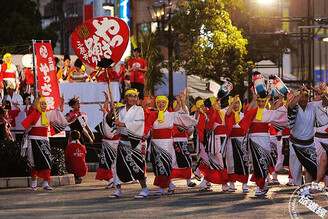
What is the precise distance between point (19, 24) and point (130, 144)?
1226 inches

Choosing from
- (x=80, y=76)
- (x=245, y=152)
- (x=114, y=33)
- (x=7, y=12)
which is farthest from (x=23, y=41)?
(x=245, y=152)

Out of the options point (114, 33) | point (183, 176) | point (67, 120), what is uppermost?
point (114, 33)

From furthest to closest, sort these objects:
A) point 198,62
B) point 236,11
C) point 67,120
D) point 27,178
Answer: point 236,11 < point 198,62 < point 67,120 < point 27,178

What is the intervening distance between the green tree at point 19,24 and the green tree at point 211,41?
55.0 ft

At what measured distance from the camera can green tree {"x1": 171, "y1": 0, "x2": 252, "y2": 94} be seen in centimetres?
2555

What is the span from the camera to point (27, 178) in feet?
50.2

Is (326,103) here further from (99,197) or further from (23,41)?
(23,41)

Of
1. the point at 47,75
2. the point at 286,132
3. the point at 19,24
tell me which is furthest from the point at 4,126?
the point at 19,24

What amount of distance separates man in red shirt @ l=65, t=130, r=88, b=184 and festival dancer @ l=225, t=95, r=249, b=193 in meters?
3.47

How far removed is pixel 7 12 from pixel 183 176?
30826 mm

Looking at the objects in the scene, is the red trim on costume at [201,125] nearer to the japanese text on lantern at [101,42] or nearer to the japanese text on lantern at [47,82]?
the japanese text on lantern at [101,42]

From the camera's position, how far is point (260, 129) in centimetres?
1366

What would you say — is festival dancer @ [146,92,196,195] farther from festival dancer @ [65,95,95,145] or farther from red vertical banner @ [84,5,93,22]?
red vertical banner @ [84,5,93,22]

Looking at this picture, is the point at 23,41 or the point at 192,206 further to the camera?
the point at 23,41
